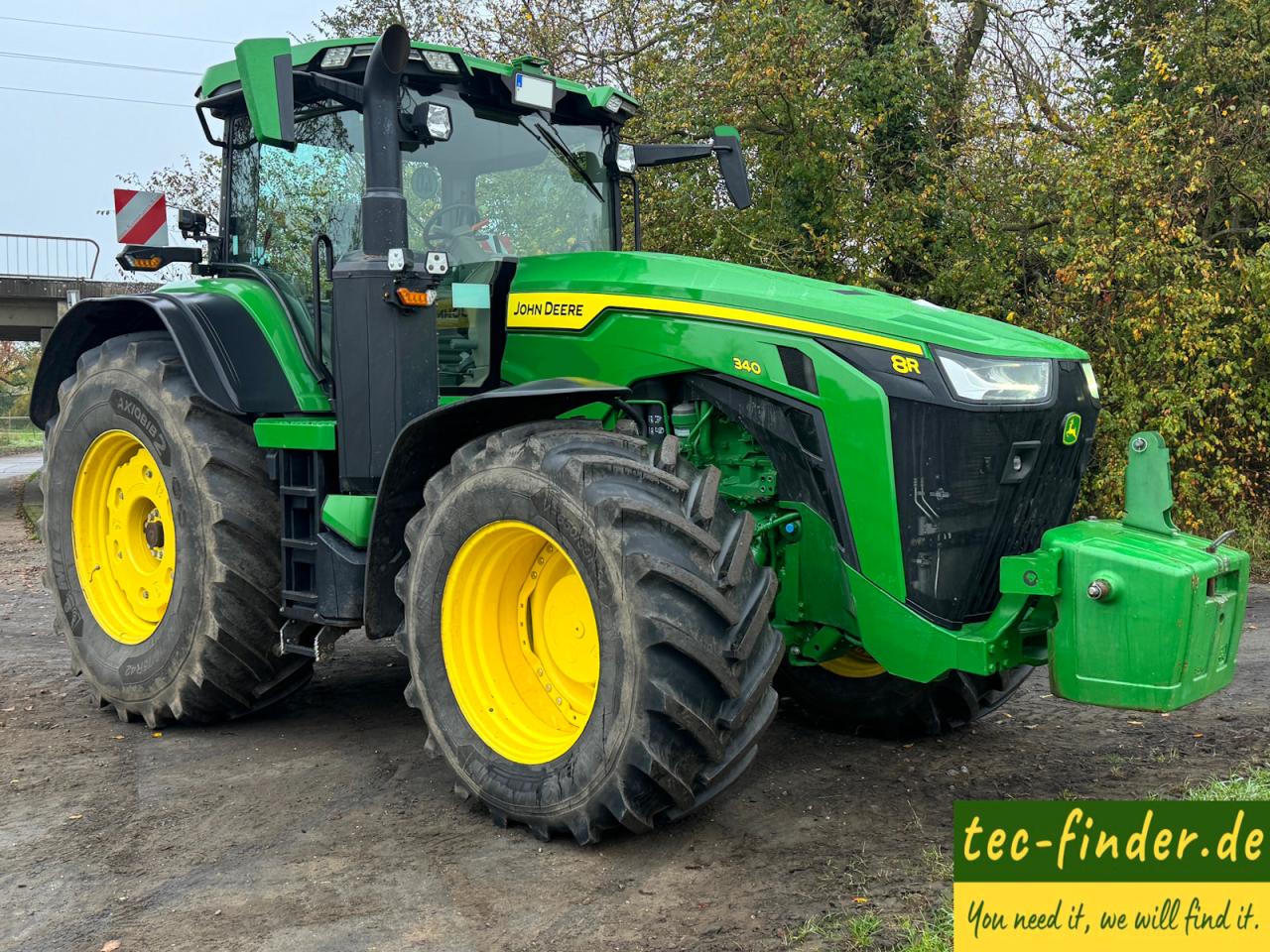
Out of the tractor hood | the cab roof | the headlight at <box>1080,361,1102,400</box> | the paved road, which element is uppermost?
the cab roof

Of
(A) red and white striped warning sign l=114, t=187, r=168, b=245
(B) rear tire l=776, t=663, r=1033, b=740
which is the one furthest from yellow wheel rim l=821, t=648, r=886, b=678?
(A) red and white striped warning sign l=114, t=187, r=168, b=245

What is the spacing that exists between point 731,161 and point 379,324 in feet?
6.25

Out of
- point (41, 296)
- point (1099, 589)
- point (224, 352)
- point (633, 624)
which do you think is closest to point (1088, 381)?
point (1099, 589)

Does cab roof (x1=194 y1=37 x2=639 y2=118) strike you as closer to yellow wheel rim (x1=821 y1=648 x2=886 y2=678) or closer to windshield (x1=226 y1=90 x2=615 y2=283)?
windshield (x1=226 y1=90 x2=615 y2=283)

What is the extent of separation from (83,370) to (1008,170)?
7494 millimetres

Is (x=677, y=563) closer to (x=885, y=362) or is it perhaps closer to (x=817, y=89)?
(x=885, y=362)

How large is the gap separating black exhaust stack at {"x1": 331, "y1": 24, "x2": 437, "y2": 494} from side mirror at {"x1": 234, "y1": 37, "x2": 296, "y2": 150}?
31 cm

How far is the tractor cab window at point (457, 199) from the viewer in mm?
4730

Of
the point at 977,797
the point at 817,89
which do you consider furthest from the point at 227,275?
the point at 817,89

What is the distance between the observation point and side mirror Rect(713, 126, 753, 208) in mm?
5383

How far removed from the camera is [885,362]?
12.3 feet

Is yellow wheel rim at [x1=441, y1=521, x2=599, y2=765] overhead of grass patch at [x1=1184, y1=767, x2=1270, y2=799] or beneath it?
overhead

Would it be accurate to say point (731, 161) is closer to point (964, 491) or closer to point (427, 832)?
point (964, 491)

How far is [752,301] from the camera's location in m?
4.05
